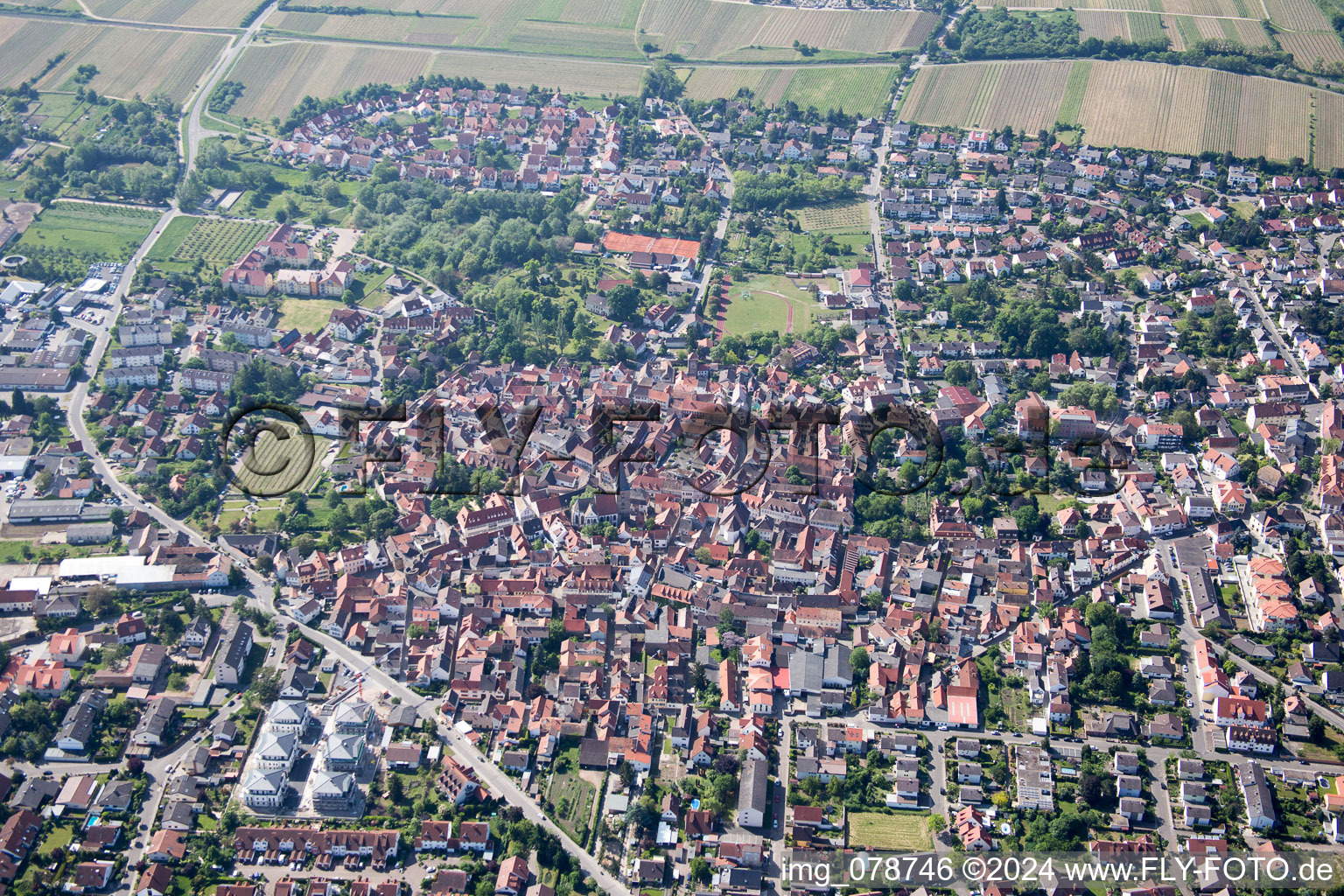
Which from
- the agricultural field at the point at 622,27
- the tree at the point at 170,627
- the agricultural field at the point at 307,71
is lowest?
the tree at the point at 170,627

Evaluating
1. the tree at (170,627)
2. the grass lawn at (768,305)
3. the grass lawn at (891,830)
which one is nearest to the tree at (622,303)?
the grass lawn at (768,305)

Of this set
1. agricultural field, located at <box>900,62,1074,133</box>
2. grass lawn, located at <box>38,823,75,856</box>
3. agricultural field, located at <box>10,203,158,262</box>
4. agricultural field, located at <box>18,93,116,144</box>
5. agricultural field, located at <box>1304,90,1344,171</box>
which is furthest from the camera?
agricultural field, located at <box>900,62,1074,133</box>

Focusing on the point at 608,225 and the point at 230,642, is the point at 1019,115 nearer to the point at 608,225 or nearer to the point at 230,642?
the point at 608,225

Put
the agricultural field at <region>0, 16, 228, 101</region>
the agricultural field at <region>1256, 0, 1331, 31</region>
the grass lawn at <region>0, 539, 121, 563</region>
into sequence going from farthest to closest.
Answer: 1. the agricultural field at <region>1256, 0, 1331, 31</region>
2. the agricultural field at <region>0, 16, 228, 101</region>
3. the grass lawn at <region>0, 539, 121, 563</region>

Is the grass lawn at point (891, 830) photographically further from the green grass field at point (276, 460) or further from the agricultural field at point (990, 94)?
the agricultural field at point (990, 94)

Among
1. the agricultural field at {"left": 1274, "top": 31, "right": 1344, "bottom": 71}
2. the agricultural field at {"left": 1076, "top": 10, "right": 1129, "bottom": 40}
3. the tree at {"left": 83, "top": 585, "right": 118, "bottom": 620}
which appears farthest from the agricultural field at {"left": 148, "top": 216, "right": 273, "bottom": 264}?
the agricultural field at {"left": 1274, "top": 31, "right": 1344, "bottom": 71}

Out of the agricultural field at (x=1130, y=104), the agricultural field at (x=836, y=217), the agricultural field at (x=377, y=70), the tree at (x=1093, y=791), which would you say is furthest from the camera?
the agricultural field at (x=377, y=70)

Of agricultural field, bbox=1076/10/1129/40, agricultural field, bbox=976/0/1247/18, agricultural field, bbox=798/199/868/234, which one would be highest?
agricultural field, bbox=976/0/1247/18

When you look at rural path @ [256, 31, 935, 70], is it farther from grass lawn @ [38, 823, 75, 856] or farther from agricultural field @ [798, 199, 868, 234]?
grass lawn @ [38, 823, 75, 856]
